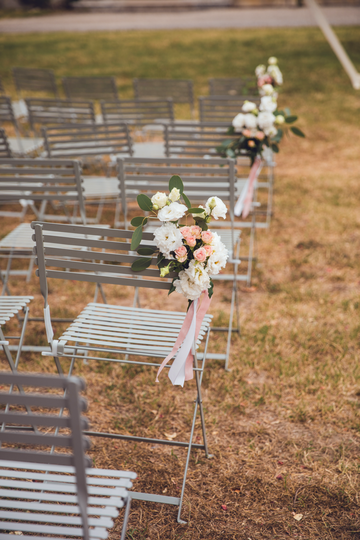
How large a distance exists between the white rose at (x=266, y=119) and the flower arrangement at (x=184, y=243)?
191cm

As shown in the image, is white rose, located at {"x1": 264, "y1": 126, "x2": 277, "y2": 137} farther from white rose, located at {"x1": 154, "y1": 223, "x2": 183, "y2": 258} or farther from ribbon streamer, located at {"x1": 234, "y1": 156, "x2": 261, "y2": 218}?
white rose, located at {"x1": 154, "y1": 223, "x2": 183, "y2": 258}

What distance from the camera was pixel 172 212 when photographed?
2.12 metres

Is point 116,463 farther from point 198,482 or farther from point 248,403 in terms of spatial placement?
point 248,403

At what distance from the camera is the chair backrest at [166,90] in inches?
282

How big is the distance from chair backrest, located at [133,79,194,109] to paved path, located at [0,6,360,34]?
12.8 m

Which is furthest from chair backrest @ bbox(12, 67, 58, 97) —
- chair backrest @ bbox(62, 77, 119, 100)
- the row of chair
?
chair backrest @ bbox(62, 77, 119, 100)

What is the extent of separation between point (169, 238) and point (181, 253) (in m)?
0.09

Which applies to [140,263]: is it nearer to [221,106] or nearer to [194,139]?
[194,139]

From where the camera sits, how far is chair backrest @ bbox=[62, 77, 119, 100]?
24.1ft

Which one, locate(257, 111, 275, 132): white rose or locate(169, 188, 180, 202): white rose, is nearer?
locate(169, 188, 180, 202): white rose

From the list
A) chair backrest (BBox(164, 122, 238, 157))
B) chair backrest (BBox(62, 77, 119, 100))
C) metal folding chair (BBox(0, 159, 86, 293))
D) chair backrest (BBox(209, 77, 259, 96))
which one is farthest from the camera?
chair backrest (BBox(62, 77, 119, 100))

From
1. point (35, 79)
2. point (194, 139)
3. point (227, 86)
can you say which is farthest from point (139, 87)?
point (194, 139)

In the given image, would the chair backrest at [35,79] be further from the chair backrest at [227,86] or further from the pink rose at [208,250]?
the pink rose at [208,250]

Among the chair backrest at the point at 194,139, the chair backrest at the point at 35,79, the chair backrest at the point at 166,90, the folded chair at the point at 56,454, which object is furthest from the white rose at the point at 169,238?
the chair backrest at the point at 35,79
